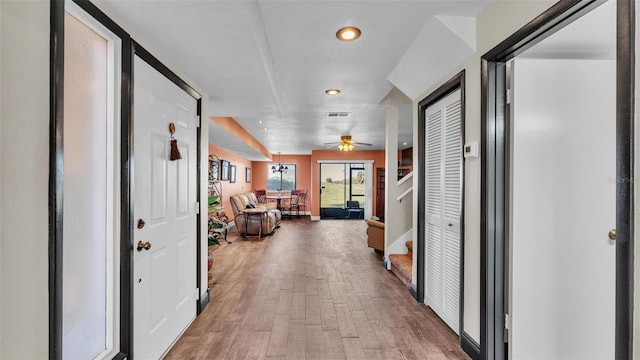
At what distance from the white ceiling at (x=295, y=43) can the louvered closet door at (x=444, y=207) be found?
0.35 metres

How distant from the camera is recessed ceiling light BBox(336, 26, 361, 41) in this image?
2061 millimetres

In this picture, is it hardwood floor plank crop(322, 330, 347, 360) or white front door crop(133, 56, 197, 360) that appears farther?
hardwood floor plank crop(322, 330, 347, 360)

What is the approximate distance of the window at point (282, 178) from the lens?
11625mm

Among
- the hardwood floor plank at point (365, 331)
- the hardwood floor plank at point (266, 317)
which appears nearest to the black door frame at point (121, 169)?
the hardwood floor plank at point (266, 317)

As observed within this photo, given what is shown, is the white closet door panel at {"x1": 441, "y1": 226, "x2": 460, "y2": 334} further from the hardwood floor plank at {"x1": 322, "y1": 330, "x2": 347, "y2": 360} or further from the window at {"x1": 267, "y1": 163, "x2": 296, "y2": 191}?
the window at {"x1": 267, "y1": 163, "x2": 296, "y2": 191}

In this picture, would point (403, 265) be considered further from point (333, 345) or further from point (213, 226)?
point (213, 226)

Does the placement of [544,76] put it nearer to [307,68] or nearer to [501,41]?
[501,41]

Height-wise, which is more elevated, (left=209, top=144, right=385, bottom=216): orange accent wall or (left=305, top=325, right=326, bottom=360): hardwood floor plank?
(left=209, top=144, right=385, bottom=216): orange accent wall

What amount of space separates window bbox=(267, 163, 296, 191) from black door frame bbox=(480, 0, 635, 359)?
9.91m

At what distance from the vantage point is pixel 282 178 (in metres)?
11.7

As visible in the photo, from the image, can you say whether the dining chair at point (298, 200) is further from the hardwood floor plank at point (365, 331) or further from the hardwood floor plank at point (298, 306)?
the hardwood floor plank at point (365, 331)

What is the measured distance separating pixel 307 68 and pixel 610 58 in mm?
2190

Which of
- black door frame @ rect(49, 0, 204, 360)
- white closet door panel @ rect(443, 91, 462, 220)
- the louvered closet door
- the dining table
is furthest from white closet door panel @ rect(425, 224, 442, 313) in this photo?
the dining table

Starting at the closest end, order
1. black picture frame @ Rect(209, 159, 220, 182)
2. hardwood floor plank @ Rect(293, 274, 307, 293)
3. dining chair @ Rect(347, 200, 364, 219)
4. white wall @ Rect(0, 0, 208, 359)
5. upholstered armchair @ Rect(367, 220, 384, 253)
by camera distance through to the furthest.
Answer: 1. white wall @ Rect(0, 0, 208, 359)
2. hardwood floor plank @ Rect(293, 274, 307, 293)
3. upholstered armchair @ Rect(367, 220, 384, 253)
4. black picture frame @ Rect(209, 159, 220, 182)
5. dining chair @ Rect(347, 200, 364, 219)
